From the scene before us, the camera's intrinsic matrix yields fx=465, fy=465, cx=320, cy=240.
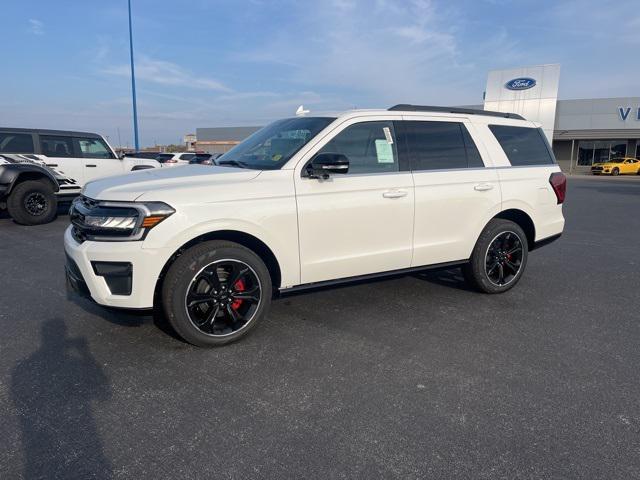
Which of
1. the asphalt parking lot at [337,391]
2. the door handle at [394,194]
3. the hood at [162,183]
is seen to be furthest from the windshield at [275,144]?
the asphalt parking lot at [337,391]

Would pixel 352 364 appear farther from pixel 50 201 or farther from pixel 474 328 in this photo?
pixel 50 201

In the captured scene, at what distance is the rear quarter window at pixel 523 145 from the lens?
5079 millimetres

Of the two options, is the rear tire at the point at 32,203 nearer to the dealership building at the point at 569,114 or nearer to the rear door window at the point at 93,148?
the rear door window at the point at 93,148

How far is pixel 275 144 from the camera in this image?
4.31 meters

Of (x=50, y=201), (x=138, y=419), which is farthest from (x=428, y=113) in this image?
(x=50, y=201)

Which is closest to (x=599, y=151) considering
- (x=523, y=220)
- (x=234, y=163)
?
(x=523, y=220)

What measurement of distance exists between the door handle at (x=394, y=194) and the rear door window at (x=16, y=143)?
9.29m

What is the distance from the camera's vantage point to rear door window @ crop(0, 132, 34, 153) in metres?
9.94

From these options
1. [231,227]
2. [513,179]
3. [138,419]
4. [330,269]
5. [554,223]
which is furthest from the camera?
[554,223]

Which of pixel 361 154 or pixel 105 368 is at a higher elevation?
pixel 361 154

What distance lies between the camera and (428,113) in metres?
Result: 4.65

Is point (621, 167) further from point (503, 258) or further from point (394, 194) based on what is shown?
point (394, 194)

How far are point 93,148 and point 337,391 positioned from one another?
1028cm

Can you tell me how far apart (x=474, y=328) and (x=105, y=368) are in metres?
2.99
